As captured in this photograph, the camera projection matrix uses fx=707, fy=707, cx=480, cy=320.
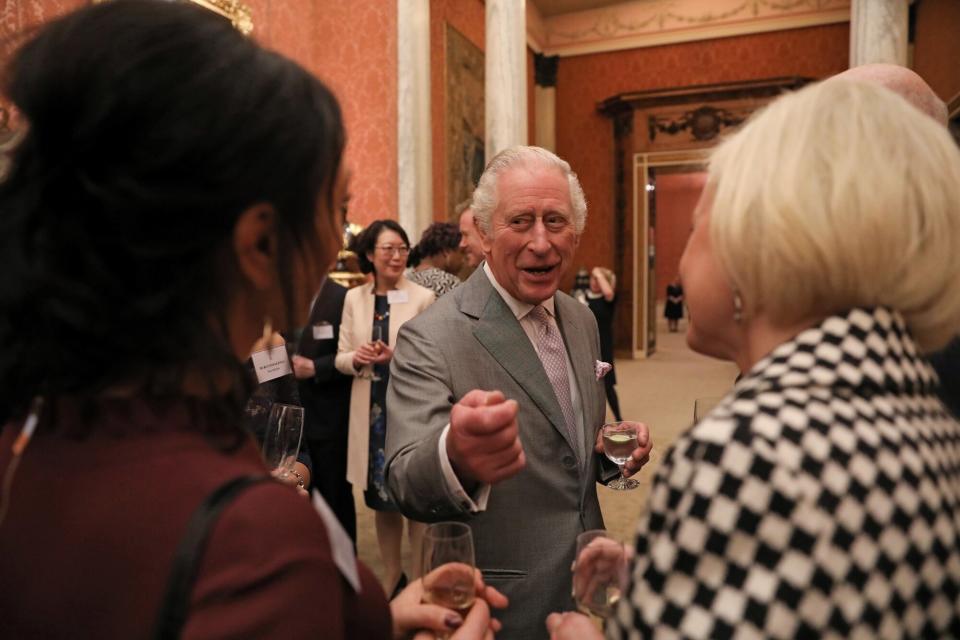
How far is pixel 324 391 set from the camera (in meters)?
3.83

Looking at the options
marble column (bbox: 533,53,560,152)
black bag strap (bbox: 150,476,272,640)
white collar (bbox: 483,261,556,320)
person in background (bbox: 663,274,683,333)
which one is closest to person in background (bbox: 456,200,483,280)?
white collar (bbox: 483,261,556,320)

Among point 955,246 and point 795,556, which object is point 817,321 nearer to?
point 955,246

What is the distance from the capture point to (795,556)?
26.8 inches

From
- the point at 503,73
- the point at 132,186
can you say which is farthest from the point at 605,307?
the point at 132,186

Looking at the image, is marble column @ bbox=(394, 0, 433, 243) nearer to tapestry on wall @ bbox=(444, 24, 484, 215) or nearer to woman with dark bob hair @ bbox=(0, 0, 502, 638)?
tapestry on wall @ bbox=(444, 24, 484, 215)

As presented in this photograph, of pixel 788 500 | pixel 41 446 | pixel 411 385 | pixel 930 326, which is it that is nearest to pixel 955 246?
pixel 930 326

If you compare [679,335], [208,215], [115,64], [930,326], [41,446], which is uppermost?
[115,64]

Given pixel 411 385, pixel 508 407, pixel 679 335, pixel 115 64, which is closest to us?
pixel 115 64

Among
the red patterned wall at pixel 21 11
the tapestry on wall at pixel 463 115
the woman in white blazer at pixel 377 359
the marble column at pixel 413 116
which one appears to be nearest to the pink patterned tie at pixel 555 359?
the woman in white blazer at pixel 377 359

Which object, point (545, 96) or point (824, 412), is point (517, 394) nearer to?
point (824, 412)

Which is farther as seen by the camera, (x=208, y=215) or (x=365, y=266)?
(x=365, y=266)

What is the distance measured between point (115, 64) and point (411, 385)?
1.18 meters

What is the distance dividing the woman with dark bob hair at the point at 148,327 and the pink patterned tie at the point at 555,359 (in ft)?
3.86

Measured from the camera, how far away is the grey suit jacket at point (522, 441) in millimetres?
1621
